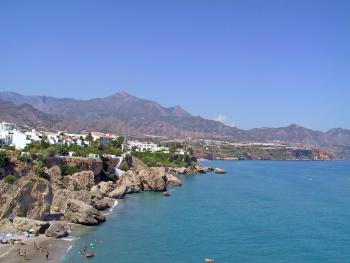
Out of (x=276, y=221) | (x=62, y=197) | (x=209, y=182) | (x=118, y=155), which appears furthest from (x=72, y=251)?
(x=209, y=182)

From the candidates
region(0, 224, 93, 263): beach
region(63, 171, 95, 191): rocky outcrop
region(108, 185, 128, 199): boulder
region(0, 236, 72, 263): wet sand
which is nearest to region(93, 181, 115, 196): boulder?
Result: region(108, 185, 128, 199): boulder

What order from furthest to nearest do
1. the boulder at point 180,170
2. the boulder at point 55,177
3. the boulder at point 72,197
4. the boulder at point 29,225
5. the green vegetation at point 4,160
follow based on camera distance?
the boulder at point 180,170 < the boulder at point 55,177 < the green vegetation at point 4,160 < the boulder at point 72,197 < the boulder at point 29,225

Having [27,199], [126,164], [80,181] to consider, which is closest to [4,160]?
[27,199]

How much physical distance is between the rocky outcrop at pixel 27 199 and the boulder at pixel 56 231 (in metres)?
3.89

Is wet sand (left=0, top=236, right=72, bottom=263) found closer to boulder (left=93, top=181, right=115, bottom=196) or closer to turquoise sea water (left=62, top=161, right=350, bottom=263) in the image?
turquoise sea water (left=62, top=161, right=350, bottom=263)

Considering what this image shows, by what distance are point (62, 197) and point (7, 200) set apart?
11758 millimetres

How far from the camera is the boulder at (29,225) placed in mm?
46181

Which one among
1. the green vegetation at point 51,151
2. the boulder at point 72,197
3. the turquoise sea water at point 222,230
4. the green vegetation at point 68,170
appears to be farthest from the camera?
the green vegetation at point 68,170

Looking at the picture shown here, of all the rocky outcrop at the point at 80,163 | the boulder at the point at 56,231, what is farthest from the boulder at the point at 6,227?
the rocky outcrop at the point at 80,163

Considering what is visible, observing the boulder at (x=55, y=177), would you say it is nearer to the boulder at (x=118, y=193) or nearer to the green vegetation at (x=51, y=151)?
the green vegetation at (x=51, y=151)

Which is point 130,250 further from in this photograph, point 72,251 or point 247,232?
point 247,232

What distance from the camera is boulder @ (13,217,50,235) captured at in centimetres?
4618

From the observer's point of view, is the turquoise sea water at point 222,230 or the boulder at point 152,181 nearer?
the turquoise sea water at point 222,230

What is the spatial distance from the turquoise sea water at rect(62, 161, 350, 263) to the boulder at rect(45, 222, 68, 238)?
2.05 metres
